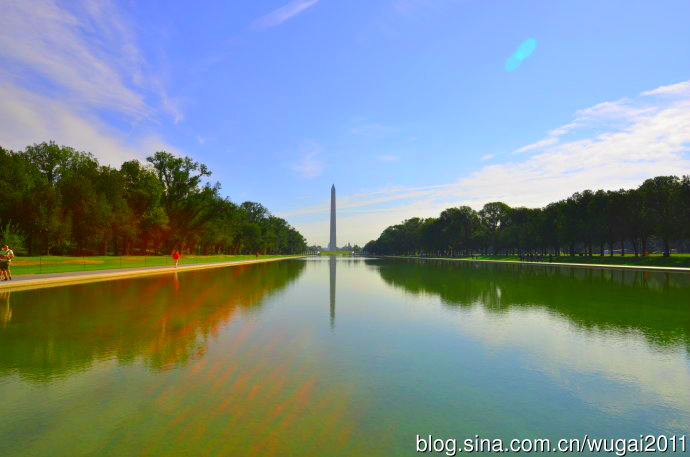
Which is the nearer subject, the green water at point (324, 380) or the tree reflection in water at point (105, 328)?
the green water at point (324, 380)

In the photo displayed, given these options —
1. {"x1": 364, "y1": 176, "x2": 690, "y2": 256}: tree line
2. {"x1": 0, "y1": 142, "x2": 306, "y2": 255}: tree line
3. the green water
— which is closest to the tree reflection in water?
the green water

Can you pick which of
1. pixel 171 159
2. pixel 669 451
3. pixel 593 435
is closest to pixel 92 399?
pixel 593 435

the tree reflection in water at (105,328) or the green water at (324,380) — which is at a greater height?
the tree reflection in water at (105,328)

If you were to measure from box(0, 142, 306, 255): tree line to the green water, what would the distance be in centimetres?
4124

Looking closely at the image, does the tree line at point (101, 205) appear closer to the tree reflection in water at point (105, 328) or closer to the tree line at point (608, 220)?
the tree reflection in water at point (105, 328)

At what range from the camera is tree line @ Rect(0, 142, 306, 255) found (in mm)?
50375

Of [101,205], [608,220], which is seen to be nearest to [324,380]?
[101,205]

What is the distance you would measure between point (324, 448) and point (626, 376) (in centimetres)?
541

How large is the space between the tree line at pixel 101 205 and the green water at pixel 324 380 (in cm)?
4124

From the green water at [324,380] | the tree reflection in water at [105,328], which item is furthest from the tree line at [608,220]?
the tree reflection in water at [105,328]

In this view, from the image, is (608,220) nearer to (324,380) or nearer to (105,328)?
(324,380)

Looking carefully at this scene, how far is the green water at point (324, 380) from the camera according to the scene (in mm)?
4477

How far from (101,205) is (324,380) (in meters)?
60.7

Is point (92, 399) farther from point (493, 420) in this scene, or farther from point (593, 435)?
point (593, 435)
